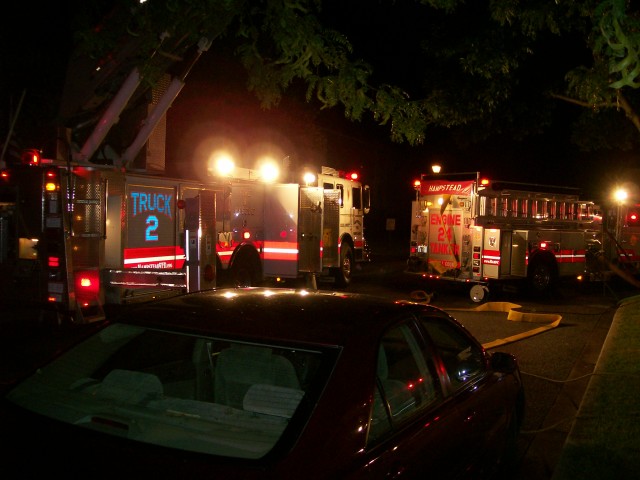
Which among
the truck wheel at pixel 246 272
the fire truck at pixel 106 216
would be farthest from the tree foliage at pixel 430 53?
the truck wheel at pixel 246 272

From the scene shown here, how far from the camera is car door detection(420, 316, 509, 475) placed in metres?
3.81

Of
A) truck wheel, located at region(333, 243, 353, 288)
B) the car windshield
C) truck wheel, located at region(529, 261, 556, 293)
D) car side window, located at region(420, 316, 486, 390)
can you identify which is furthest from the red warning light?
truck wheel, located at region(529, 261, 556, 293)

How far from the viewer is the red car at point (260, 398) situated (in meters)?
2.54

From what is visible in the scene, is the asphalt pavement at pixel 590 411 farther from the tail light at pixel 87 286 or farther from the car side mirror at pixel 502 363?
the car side mirror at pixel 502 363

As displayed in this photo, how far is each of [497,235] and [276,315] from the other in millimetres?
11690

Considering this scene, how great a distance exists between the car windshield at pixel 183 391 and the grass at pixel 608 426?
8.37ft

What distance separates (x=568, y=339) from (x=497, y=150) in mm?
22611

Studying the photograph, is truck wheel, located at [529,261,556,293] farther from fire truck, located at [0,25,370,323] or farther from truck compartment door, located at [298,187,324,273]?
fire truck, located at [0,25,370,323]

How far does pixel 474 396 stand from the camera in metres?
4.01

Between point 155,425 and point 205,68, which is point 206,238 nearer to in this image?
point 155,425

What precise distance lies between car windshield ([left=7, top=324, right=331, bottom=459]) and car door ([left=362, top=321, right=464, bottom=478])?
0.36m

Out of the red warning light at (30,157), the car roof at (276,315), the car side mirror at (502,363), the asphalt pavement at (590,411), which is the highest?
the red warning light at (30,157)

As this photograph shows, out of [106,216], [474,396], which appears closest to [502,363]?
[474,396]

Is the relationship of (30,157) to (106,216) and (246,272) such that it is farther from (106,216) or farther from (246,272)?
(246,272)
